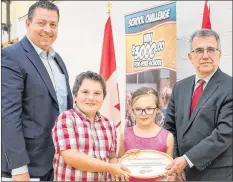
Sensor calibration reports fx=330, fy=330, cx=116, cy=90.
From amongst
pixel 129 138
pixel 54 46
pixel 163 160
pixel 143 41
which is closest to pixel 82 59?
pixel 54 46

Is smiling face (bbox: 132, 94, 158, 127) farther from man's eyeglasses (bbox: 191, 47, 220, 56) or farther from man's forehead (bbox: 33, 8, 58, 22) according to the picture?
man's forehead (bbox: 33, 8, 58, 22)

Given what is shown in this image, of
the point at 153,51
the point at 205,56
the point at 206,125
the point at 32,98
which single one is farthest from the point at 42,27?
the point at 206,125

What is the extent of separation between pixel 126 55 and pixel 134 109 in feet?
1.65

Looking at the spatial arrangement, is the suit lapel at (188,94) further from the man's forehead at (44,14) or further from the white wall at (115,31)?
the man's forehead at (44,14)

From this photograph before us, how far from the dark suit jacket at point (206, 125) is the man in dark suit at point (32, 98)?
1.57ft

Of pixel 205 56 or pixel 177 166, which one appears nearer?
pixel 177 166

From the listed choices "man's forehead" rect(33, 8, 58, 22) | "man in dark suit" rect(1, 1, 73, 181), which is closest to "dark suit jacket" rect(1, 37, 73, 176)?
"man in dark suit" rect(1, 1, 73, 181)

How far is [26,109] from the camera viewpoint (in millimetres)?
1284

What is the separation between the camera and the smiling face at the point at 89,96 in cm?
119

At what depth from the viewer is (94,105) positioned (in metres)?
1.20

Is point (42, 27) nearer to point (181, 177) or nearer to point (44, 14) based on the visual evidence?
point (44, 14)

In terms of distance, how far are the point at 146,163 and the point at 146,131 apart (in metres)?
0.13

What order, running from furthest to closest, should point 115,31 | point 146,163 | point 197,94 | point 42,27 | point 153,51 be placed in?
point 115,31 < point 153,51 < point 197,94 < point 42,27 < point 146,163

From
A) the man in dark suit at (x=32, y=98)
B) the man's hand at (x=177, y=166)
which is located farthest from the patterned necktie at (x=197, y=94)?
the man in dark suit at (x=32, y=98)
